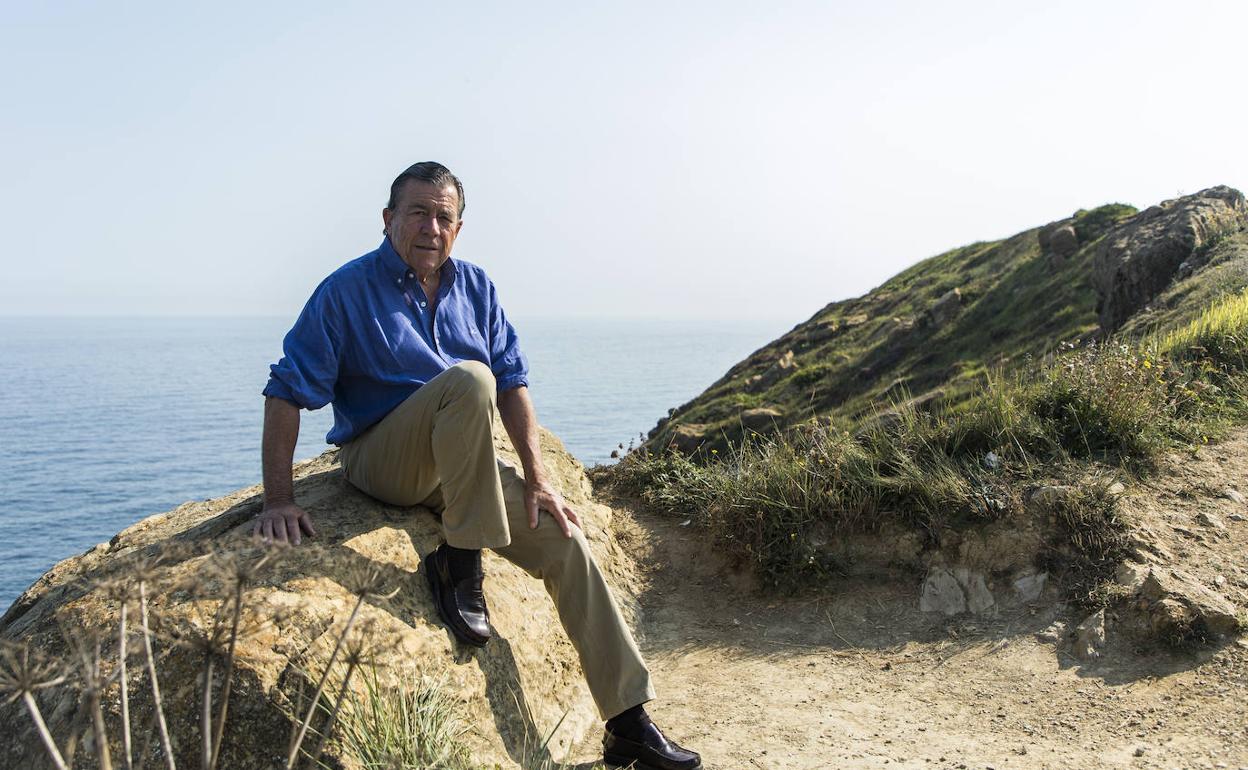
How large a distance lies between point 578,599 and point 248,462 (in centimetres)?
3698

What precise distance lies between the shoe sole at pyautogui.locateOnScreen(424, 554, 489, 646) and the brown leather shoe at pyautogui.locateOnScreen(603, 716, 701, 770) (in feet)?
2.71

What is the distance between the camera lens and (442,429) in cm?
462

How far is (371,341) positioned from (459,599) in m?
1.41

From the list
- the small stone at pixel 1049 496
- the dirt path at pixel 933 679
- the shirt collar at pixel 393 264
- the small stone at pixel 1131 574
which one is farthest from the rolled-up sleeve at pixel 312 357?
the small stone at pixel 1131 574

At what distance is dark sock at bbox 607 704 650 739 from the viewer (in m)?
4.69

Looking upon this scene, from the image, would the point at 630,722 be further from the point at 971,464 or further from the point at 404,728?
the point at 971,464

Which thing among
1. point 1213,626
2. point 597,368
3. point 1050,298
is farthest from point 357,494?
point 597,368

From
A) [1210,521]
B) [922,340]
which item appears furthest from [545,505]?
[922,340]

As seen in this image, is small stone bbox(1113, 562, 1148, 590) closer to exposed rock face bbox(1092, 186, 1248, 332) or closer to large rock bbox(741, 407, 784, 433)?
exposed rock face bbox(1092, 186, 1248, 332)

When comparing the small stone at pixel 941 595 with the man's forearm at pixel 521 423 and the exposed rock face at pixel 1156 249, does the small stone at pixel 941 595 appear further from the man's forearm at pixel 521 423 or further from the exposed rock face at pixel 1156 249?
the exposed rock face at pixel 1156 249

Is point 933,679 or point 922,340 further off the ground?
point 922,340

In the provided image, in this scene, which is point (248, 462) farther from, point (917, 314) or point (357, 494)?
point (357, 494)

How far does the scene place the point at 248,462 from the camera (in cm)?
3872

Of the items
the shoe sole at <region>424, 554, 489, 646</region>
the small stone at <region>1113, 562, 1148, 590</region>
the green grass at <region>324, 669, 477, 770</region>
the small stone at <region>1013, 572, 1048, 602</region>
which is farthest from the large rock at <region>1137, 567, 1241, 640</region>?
the green grass at <region>324, 669, 477, 770</region>
